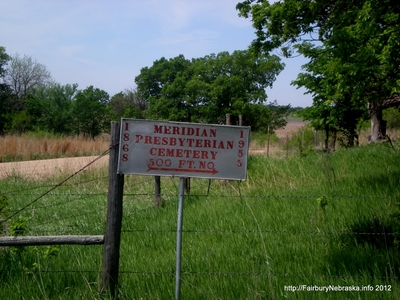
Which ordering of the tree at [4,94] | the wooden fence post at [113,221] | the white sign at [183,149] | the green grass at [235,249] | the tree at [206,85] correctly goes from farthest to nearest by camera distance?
the tree at [206,85], the tree at [4,94], the green grass at [235,249], the wooden fence post at [113,221], the white sign at [183,149]

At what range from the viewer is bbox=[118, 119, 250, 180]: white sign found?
144 inches

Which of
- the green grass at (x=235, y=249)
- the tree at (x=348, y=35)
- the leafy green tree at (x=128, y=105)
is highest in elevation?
the leafy green tree at (x=128, y=105)

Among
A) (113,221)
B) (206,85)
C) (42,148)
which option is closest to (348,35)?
(113,221)

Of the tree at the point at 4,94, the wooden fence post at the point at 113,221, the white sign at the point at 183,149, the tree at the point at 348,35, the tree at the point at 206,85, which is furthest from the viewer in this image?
the tree at the point at 206,85

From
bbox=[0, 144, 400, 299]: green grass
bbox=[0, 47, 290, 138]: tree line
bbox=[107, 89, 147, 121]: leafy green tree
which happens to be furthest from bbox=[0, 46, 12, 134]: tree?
bbox=[0, 144, 400, 299]: green grass

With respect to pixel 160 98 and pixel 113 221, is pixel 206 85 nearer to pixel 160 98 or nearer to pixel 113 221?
pixel 160 98

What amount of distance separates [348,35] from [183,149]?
4227 millimetres

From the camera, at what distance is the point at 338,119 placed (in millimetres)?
18234

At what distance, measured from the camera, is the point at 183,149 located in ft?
12.1

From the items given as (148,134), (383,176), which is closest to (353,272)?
(148,134)

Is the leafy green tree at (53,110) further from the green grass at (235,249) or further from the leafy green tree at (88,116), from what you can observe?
the green grass at (235,249)

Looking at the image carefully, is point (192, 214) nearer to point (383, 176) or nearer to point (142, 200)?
point (142, 200)

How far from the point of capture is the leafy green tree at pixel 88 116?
45281 mm

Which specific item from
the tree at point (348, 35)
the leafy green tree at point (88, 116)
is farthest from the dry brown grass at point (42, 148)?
the leafy green tree at point (88, 116)
